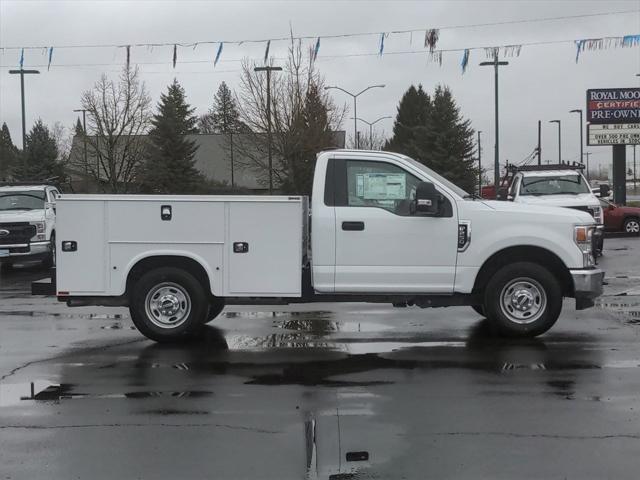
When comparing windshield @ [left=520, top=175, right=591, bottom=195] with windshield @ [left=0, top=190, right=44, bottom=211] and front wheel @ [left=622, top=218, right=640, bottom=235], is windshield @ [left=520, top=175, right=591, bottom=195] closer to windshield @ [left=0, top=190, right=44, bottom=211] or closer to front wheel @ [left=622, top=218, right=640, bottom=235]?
front wheel @ [left=622, top=218, right=640, bottom=235]

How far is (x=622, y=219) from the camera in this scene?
90.4ft

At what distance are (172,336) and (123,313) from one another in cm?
324

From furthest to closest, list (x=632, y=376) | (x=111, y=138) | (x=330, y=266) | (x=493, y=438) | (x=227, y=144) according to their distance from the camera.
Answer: (x=227, y=144), (x=111, y=138), (x=330, y=266), (x=632, y=376), (x=493, y=438)

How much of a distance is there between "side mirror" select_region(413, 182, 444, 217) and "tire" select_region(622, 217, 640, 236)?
69.8 feet

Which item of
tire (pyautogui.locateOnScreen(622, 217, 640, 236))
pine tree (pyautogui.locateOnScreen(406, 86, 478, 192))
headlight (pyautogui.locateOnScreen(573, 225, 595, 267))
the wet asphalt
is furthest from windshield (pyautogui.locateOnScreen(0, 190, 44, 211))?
pine tree (pyautogui.locateOnScreen(406, 86, 478, 192))

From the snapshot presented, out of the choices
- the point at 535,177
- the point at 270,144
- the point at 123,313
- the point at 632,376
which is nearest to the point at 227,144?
the point at 270,144

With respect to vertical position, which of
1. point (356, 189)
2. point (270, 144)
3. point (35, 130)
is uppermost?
point (35, 130)

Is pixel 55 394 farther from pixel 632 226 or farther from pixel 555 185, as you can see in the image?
pixel 632 226

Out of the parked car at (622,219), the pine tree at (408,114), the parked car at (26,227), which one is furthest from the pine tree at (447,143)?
the parked car at (26,227)

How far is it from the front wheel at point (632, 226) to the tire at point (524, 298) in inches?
809

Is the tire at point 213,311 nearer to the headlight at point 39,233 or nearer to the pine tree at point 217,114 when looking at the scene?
the headlight at point 39,233

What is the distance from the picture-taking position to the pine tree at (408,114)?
276 feet

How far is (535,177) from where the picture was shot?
19359 millimetres

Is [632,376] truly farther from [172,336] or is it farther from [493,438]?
[172,336]
